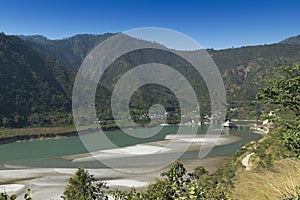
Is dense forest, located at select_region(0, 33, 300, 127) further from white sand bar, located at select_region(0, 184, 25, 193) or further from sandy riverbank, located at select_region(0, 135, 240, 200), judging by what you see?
white sand bar, located at select_region(0, 184, 25, 193)

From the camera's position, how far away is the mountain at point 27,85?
268ft

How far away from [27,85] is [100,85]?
118ft

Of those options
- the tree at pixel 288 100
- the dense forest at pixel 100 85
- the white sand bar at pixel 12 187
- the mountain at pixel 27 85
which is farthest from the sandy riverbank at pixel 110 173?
the mountain at pixel 27 85

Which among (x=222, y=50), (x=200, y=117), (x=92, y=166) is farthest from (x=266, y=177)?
(x=222, y=50)

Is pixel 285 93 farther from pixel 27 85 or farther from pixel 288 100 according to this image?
pixel 27 85

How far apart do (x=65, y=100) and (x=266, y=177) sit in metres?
99.1

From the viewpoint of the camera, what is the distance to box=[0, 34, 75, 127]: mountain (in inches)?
3221

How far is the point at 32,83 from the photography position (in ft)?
326

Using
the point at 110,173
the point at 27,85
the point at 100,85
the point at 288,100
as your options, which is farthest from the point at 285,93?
the point at 100,85

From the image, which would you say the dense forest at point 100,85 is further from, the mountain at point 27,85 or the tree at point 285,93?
the tree at point 285,93

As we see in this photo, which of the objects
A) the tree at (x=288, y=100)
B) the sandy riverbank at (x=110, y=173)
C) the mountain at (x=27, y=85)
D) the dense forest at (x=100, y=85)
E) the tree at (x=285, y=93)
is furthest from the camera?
the dense forest at (x=100, y=85)

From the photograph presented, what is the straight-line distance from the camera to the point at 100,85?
5049 inches

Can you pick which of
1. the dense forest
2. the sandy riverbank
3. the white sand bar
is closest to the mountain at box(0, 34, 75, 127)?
the dense forest

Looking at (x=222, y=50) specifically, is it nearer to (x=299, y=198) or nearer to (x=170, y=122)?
(x=170, y=122)
